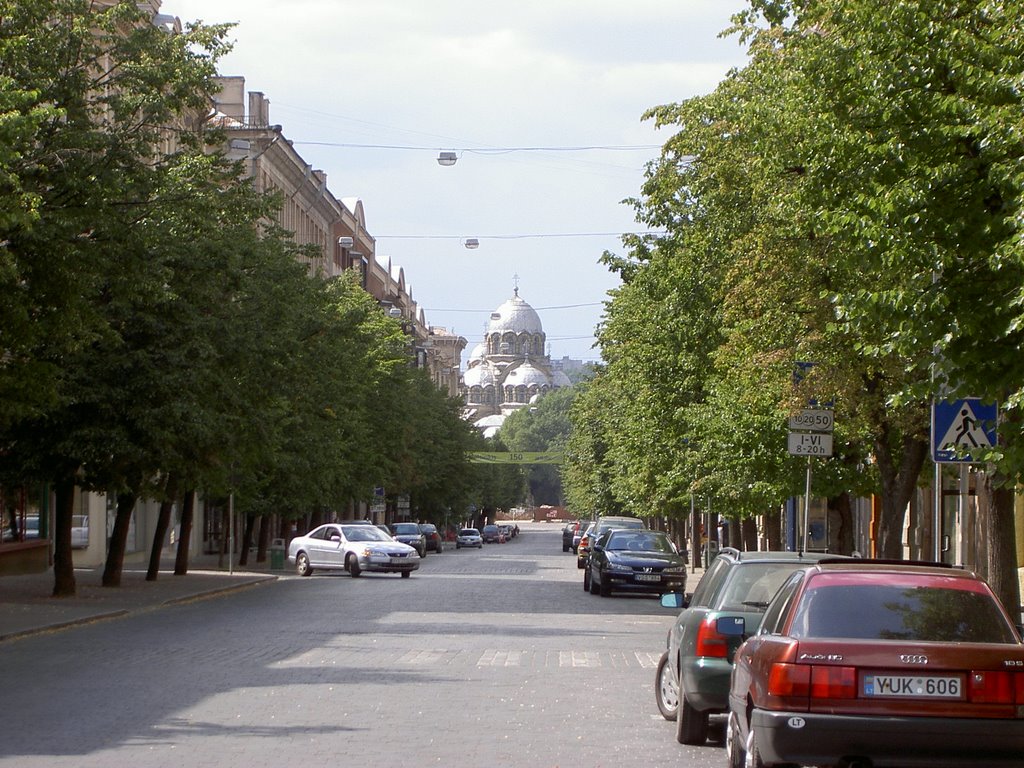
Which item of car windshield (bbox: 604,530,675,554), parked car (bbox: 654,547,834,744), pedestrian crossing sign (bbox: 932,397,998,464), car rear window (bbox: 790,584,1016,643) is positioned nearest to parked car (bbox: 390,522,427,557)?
car windshield (bbox: 604,530,675,554)

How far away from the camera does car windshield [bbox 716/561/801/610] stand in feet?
40.8

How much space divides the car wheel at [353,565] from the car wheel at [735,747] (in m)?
37.7

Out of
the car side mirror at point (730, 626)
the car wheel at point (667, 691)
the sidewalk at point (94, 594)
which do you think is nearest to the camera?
the car side mirror at point (730, 626)

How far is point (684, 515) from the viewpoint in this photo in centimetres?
7819

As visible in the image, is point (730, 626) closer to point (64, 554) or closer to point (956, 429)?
point (956, 429)

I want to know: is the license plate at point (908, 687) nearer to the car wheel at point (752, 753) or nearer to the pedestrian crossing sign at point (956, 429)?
the car wheel at point (752, 753)

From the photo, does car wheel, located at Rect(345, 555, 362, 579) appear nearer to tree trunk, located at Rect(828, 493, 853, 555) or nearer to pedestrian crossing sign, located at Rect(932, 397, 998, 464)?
tree trunk, located at Rect(828, 493, 853, 555)

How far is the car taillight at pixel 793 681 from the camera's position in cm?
896

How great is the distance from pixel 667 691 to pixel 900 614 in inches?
198

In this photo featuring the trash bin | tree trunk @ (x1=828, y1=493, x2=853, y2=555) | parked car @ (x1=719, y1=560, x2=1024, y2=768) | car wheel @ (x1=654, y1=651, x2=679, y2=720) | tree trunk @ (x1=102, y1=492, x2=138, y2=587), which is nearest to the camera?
parked car @ (x1=719, y1=560, x2=1024, y2=768)

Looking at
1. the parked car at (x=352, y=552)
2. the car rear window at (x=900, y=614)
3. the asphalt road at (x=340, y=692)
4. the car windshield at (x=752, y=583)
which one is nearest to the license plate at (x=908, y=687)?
the car rear window at (x=900, y=614)

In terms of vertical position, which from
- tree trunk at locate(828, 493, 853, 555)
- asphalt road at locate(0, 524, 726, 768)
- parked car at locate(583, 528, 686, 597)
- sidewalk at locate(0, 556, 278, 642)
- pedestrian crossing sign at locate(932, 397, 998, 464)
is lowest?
asphalt road at locate(0, 524, 726, 768)

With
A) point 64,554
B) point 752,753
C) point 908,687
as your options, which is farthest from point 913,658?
point 64,554

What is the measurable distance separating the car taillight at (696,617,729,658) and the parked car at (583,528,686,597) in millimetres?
23985
